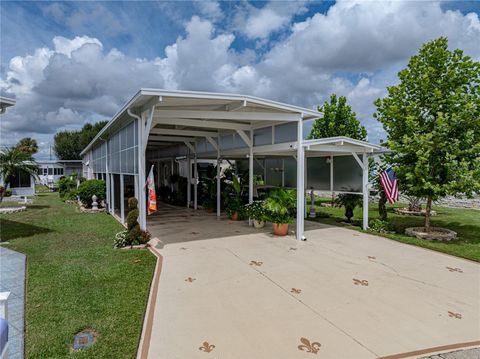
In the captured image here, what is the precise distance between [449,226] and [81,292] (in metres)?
10.9

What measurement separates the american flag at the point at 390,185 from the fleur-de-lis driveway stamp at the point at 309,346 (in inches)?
251

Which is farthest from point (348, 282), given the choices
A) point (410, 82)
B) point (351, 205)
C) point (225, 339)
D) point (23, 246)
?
point (23, 246)

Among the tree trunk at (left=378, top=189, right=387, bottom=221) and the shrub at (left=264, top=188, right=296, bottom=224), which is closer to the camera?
the shrub at (left=264, top=188, right=296, bottom=224)

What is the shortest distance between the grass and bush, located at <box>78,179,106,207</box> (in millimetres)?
5673

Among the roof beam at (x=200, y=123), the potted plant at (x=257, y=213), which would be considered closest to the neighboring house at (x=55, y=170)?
the roof beam at (x=200, y=123)

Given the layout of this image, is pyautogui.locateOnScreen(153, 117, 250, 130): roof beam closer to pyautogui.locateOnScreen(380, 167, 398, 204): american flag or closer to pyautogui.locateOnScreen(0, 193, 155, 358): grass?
pyautogui.locateOnScreen(0, 193, 155, 358): grass

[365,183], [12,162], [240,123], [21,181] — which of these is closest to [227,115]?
[240,123]

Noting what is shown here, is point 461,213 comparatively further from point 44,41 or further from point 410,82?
point 44,41

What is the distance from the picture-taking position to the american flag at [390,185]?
8219 millimetres

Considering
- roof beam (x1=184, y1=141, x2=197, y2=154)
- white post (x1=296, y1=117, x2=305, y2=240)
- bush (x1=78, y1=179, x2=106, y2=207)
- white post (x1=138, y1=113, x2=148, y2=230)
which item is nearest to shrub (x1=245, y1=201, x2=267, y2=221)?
white post (x1=296, y1=117, x2=305, y2=240)

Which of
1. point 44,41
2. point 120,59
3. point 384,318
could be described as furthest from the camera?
point 120,59

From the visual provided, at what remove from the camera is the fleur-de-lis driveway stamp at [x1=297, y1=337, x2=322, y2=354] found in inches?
115

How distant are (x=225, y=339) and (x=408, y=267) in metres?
4.17

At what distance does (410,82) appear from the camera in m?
8.40
